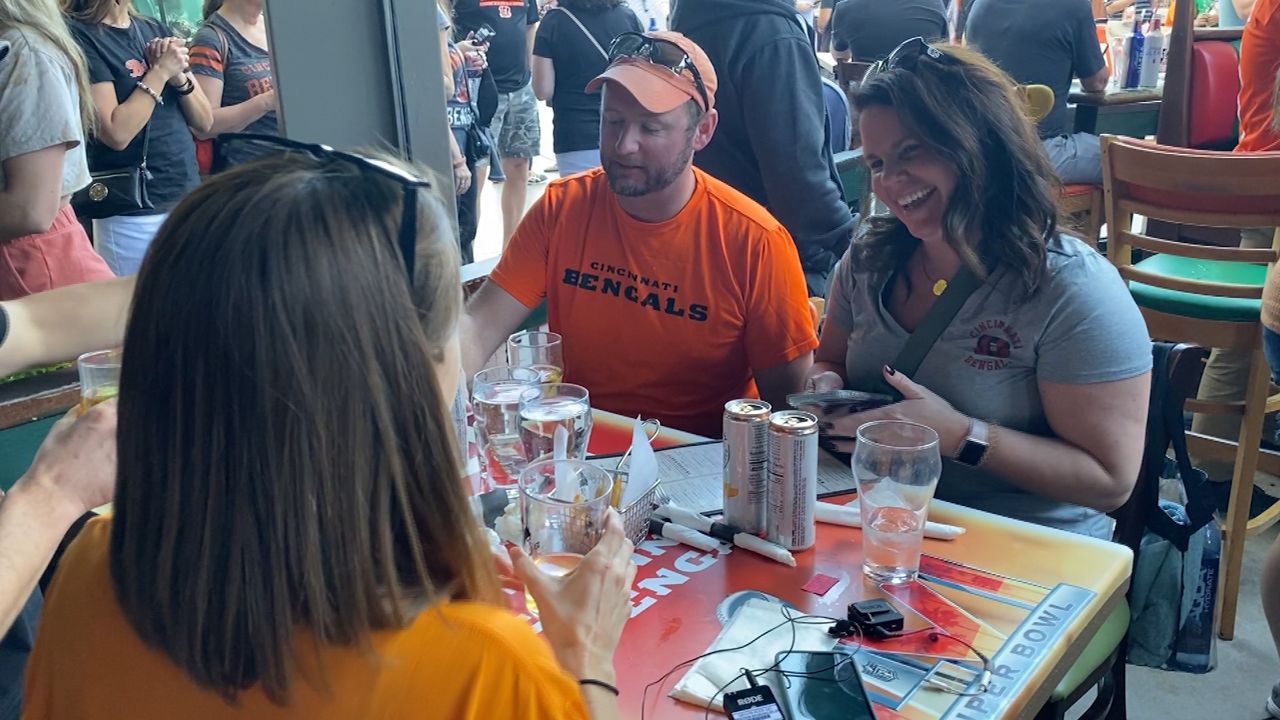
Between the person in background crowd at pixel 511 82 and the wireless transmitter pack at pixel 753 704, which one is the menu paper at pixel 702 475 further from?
the person in background crowd at pixel 511 82

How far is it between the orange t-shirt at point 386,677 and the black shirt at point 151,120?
2184 mm

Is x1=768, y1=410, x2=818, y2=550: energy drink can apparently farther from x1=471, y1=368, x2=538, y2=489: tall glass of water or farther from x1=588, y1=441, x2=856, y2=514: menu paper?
x1=471, y1=368, x2=538, y2=489: tall glass of water

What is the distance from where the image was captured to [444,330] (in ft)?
3.40

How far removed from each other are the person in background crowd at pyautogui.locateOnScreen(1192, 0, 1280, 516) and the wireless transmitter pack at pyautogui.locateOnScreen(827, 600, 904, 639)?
255 cm

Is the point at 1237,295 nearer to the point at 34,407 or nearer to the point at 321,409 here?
the point at 321,409

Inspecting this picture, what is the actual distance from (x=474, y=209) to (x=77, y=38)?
2311 mm

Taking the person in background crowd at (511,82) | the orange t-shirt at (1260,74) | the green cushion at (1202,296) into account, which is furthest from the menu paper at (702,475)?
the person in background crowd at (511,82)

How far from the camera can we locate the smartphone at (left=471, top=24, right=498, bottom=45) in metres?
5.47

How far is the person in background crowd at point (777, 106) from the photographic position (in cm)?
301

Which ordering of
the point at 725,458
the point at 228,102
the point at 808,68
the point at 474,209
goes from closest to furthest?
the point at 725,458, the point at 808,68, the point at 228,102, the point at 474,209

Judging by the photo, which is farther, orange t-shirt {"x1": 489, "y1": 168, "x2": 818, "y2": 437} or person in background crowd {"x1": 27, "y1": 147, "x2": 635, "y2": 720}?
orange t-shirt {"x1": 489, "y1": 168, "x2": 818, "y2": 437}

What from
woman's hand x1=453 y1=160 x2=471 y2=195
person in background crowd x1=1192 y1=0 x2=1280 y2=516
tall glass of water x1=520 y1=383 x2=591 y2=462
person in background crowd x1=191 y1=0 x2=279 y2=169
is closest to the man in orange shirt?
tall glass of water x1=520 y1=383 x2=591 y2=462

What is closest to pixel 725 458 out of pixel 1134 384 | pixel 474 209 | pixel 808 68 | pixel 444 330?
pixel 444 330

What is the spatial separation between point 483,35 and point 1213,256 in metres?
3.82
